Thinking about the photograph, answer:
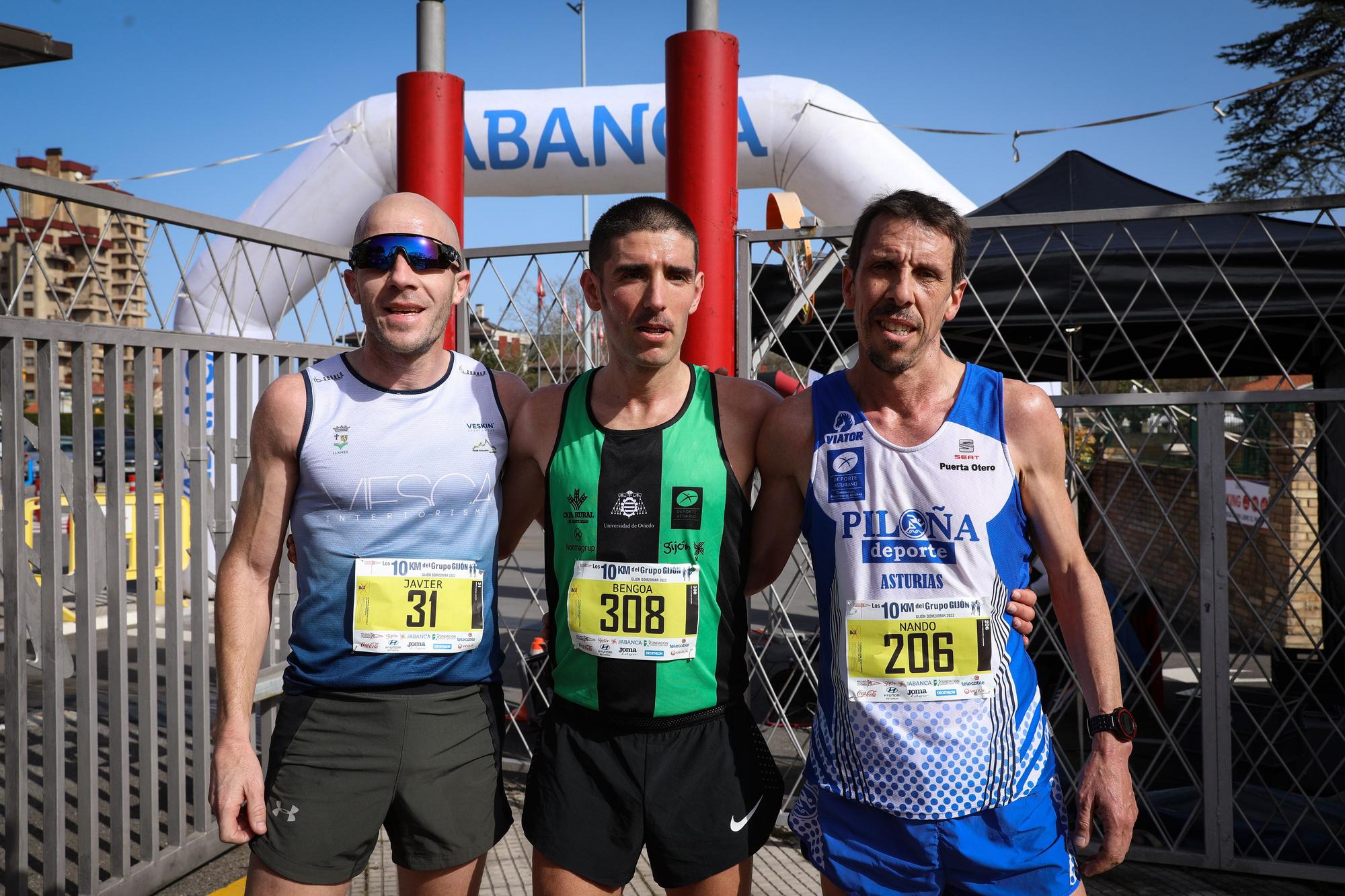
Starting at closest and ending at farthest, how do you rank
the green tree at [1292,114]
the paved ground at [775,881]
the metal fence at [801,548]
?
the metal fence at [801,548] → the paved ground at [775,881] → the green tree at [1292,114]

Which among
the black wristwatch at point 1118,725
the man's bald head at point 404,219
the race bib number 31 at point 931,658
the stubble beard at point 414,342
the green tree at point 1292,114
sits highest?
the green tree at point 1292,114

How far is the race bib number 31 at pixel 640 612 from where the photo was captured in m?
2.10

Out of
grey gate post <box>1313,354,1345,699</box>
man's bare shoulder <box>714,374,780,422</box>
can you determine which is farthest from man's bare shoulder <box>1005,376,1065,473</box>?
grey gate post <box>1313,354,1345,699</box>

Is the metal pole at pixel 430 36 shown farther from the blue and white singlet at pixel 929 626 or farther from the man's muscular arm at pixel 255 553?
the blue and white singlet at pixel 929 626

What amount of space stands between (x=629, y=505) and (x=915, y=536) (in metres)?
0.60

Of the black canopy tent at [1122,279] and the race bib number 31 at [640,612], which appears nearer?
the race bib number 31 at [640,612]

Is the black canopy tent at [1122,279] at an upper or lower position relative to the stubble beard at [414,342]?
upper

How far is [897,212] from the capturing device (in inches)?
82.0

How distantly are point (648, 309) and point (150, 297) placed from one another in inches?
81.9

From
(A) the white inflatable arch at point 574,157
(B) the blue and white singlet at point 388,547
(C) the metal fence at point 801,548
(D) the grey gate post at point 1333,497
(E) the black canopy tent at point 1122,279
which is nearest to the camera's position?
(B) the blue and white singlet at point 388,547

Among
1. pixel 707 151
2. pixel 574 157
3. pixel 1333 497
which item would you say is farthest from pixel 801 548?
pixel 574 157

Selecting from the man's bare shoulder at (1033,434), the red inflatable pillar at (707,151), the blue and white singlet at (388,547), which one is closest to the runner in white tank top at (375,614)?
the blue and white singlet at (388,547)

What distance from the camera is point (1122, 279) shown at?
444cm

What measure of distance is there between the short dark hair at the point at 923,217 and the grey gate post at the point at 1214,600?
202cm
